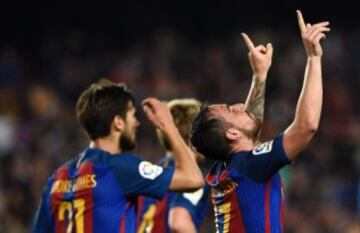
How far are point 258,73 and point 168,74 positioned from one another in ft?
28.5

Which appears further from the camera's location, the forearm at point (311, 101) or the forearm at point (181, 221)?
the forearm at point (181, 221)

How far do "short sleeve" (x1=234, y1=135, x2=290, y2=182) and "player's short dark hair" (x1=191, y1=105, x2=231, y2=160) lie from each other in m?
0.20

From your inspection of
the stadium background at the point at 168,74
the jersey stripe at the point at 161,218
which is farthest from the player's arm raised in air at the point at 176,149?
the stadium background at the point at 168,74

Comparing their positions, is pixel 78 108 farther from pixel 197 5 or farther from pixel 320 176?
pixel 197 5

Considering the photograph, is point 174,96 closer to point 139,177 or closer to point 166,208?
point 166,208

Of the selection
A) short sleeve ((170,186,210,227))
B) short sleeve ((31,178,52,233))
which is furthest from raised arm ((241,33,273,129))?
short sleeve ((31,178,52,233))

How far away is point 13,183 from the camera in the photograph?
12.6m

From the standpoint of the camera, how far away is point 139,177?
571 cm

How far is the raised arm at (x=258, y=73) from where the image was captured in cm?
572

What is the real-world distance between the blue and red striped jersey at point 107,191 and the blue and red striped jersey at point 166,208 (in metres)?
1.05

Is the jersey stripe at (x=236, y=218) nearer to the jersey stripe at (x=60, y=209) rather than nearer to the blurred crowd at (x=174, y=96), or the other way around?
the jersey stripe at (x=60, y=209)

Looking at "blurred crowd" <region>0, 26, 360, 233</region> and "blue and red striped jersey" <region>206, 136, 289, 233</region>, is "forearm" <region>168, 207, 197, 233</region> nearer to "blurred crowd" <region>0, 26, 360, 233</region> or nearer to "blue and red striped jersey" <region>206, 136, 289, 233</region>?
"blue and red striped jersey" <region>206, 136, 289, 233</region>

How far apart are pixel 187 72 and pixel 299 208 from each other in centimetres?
389

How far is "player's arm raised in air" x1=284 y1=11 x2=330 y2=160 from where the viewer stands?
4.97 meters
